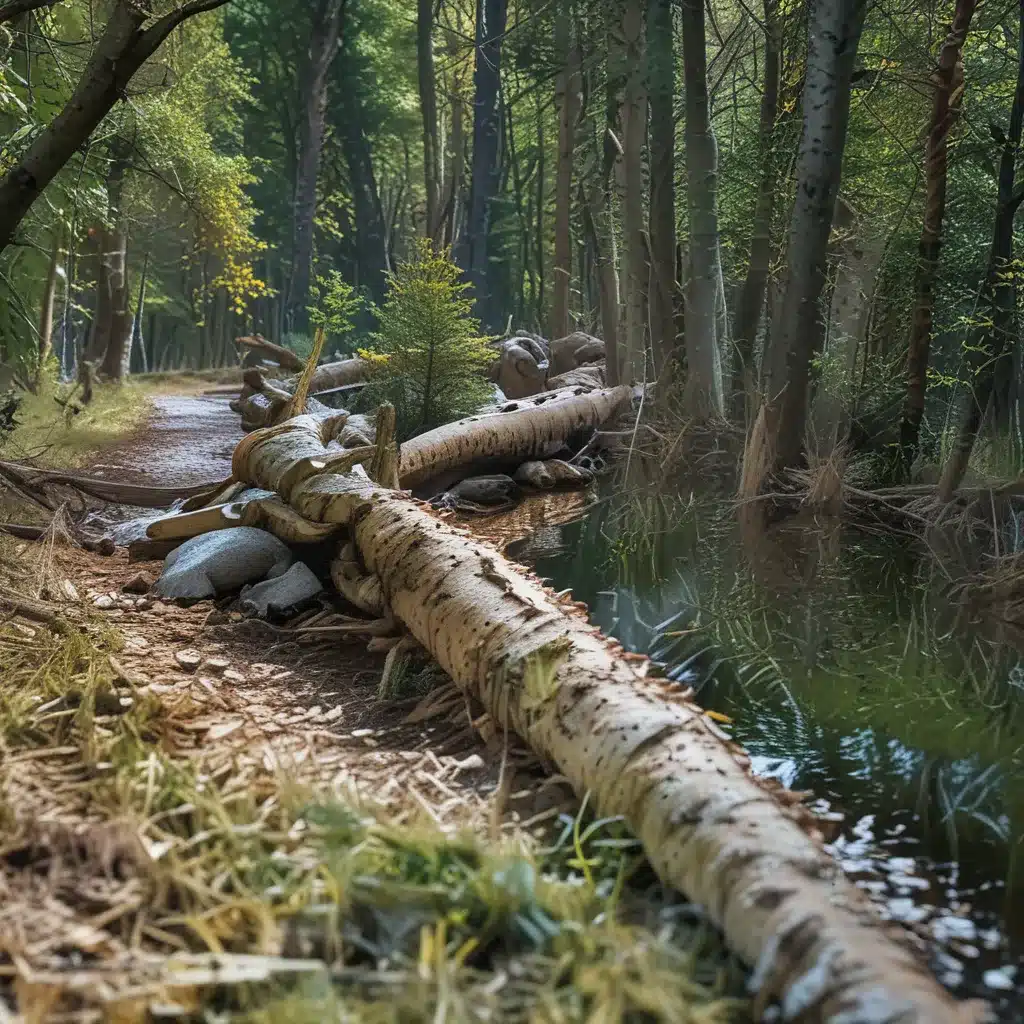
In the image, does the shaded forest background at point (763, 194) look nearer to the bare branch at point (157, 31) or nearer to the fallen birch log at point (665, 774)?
the bare branch at point (157, 31)

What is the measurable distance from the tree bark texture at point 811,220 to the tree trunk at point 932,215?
0.66m

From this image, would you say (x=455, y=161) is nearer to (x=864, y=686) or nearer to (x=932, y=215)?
(x=932, y=215)

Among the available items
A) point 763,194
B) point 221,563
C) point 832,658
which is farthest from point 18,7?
point 763,194

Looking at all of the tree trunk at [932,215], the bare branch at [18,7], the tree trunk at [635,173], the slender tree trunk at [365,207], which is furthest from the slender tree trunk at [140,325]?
the bare branch at [18,7]

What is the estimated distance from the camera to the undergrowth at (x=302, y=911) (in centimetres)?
198

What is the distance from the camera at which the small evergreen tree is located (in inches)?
404

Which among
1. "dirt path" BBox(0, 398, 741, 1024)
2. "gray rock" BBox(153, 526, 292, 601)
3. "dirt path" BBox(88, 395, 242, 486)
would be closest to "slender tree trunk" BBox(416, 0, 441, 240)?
"dirt path" BBox(88, 395, 242, 486)

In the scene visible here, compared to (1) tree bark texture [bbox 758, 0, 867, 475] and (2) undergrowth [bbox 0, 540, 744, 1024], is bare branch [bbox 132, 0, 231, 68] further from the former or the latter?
(1) tree bark texture [bbox 758, 0, 867, 475]

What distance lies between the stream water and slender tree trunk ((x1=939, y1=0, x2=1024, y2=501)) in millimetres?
691

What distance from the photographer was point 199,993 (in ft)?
6.56

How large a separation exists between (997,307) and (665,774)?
4.88 m

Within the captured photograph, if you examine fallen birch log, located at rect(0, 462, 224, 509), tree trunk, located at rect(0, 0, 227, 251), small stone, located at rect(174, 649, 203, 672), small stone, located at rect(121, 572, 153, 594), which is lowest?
small stone, located at rect(174, 649, 203, 672)

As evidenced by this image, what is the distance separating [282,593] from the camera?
17.3 feet

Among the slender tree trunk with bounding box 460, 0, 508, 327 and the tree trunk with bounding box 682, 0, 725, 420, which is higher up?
the slender tree trunk with bounding box 460, 0, 508, 327
